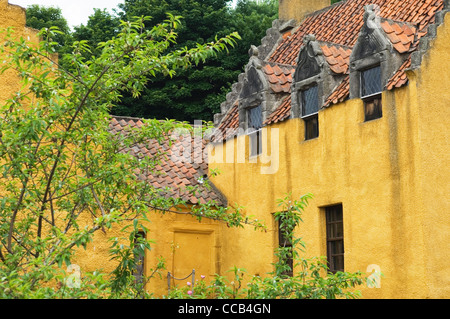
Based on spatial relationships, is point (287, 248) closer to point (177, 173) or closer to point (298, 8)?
point (177, 173)

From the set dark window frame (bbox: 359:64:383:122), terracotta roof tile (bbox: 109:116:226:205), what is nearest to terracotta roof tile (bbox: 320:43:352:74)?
dark window frame (bbox: 359:64:383:122)

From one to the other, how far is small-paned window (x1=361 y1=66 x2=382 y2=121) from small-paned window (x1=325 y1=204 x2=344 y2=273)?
210cm

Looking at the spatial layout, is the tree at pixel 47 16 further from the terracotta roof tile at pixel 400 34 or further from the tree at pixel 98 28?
the terracotta roof tile at pixel 400 34

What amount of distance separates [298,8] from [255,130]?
4960 millimetres

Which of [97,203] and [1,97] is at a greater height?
[1,97]

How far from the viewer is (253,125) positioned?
17.6 m

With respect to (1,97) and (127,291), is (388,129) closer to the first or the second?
(127,291)

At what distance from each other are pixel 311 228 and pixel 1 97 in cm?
759

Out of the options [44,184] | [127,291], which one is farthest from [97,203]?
[127,291]

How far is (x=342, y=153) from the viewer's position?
47.4 feet

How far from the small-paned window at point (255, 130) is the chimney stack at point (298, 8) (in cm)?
408

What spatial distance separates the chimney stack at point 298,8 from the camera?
66.5ft

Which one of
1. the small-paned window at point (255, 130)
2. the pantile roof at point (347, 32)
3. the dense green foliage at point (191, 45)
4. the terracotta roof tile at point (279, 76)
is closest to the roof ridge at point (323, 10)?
the pantile roof at point (347, 32)

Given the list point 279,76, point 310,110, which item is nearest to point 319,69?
point 310,110
